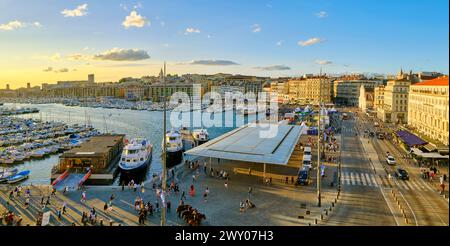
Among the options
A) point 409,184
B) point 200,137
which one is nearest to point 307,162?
point 409,184

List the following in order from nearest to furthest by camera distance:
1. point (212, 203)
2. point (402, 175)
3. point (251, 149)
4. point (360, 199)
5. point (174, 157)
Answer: point (212, 203) < point (360, 199) < point (402, 175) < point (251, 149) < point (174, 157)

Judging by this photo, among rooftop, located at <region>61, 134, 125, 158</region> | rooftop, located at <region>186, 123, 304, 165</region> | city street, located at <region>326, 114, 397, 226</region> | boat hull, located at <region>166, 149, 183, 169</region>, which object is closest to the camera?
city street, located at <region>326, 114, 397, 226</region>

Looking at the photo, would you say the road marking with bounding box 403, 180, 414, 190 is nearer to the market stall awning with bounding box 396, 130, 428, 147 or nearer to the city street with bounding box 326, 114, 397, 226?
the city street with bounding box 326, 114, 397, 226

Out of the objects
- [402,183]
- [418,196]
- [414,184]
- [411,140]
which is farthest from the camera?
[411,140]

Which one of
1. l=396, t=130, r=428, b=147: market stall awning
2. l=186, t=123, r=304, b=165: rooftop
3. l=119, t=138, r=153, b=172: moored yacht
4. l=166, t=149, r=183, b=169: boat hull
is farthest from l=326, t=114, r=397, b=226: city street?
l=166, t=149, r=183, b=169: boat hull

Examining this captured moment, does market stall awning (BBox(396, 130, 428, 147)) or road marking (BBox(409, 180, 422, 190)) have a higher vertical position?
market stall awning (BBox(396, 130, 428, 147))

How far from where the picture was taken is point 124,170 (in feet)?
93.0

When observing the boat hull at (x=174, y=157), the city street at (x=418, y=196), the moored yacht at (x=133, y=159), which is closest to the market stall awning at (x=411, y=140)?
the city street at (x=418, y=196)

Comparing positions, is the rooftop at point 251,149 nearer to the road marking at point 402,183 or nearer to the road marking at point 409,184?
the road marking at point 402,183

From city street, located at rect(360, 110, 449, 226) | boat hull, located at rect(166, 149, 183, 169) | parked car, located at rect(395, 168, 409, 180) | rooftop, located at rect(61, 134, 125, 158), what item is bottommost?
boat hull, located at rect(166, 149, 183, 169)

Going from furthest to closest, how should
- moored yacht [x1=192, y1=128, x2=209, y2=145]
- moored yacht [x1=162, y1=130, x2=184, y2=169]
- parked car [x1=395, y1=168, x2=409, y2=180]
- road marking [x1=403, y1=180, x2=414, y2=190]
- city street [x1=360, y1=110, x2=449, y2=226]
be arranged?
1. moored yacht [x1=192, y1=128, x2=209, y2=145]
2. moored yacht [x1=162, y1=130, x2=184, y2=169]
3. parked car [x1=395, y1=168, x2=409, y2=180]
4. road marking [x1=403, y1=180, x2=414, y2=190]
5. city street [x1=360, y1=110, x2=449, y2=226]

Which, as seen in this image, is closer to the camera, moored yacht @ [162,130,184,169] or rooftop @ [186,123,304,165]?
rooftop @ [186,123,304,165]

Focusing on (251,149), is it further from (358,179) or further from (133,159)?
(133,159)
